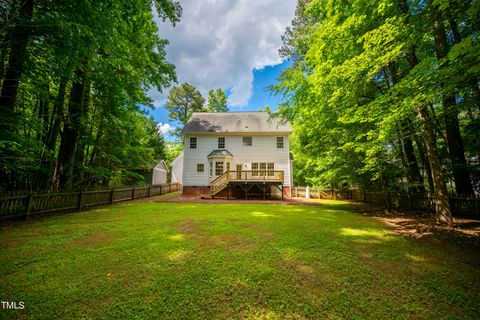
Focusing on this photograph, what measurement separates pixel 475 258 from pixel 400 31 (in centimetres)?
602

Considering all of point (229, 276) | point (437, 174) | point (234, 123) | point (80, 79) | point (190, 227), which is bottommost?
point (229, 276)

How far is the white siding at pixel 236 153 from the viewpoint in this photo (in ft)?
58.0

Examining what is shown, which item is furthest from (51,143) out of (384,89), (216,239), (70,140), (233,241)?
(384,89)

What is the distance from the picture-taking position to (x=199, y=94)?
110ft

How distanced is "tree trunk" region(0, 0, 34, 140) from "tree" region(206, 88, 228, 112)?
88.1 ft

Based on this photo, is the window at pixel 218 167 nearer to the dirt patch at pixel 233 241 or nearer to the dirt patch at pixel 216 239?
the dirt patch at pixel 216 239

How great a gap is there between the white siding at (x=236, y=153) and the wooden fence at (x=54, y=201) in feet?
19.8

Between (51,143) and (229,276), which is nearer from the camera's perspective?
(229,276)

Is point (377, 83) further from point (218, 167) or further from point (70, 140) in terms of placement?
point (70, 140)

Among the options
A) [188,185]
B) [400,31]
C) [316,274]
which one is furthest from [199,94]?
[316,274]

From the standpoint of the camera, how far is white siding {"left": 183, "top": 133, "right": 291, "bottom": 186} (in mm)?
17672

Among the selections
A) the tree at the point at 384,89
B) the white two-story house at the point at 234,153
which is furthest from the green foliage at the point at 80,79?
the tree at the point at 384,89

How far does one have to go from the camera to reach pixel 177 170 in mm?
32125

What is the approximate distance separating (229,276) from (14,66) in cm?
917
